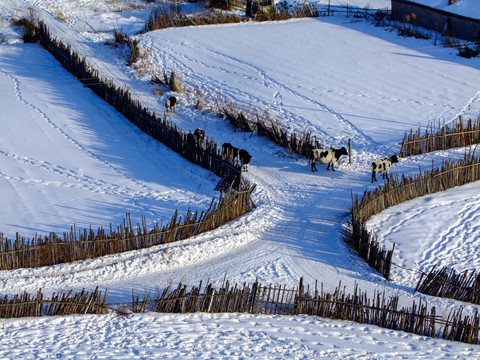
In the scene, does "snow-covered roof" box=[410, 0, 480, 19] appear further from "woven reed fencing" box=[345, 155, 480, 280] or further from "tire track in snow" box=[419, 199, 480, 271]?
"tire track in snow" box=[419, 199, 480, 271]

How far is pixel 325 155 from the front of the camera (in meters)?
15.8

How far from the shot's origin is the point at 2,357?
8328 mm

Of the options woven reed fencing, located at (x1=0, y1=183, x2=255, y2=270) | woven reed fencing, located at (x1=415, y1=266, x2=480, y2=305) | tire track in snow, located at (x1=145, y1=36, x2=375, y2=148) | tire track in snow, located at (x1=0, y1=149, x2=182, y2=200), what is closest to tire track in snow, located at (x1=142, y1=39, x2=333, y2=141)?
tire track in snow, located at (x1=145, y1=36, x2=375, y2=148)

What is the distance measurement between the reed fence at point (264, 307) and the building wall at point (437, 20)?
17.3m

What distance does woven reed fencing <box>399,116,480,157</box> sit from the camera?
16.7 meters

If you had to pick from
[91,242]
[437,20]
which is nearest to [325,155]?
[91,242]

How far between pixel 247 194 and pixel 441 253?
4.20 metres

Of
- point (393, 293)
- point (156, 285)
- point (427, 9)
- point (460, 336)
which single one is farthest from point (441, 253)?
point (427, 9)

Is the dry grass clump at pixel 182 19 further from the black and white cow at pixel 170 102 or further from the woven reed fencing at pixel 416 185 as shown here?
the woven reed fencing at pixel 416 185

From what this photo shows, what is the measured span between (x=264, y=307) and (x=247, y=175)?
19.0ft

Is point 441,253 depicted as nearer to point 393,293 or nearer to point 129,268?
point 393,293

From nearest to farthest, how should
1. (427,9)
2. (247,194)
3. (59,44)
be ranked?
(247,194), (59,44), (427,9)

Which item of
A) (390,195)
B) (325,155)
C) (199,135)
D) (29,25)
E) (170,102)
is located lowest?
(390,195)

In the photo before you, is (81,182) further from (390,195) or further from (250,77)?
(250,77)
